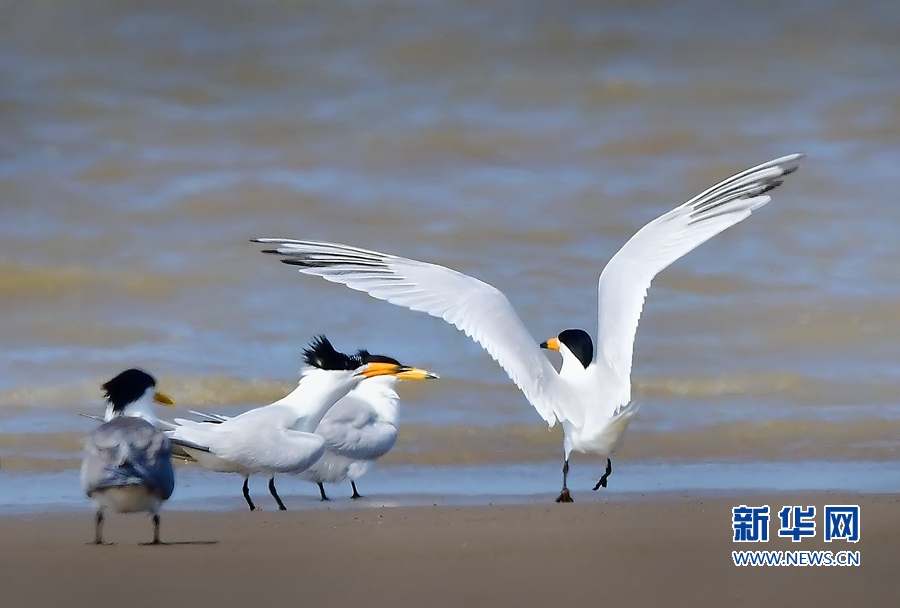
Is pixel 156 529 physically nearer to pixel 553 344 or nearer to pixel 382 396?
pixel 382 396

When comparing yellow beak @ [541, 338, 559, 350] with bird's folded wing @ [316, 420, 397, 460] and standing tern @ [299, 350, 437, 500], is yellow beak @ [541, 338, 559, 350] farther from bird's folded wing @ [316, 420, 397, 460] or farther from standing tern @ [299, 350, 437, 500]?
bird's folded wing @ [316, 420, 397, 460]

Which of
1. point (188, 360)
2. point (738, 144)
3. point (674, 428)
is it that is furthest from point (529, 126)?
point (674, 428)

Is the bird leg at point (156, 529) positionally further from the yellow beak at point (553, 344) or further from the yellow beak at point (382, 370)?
the yellow beak at point (553, 344)

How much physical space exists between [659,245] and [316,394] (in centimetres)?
168

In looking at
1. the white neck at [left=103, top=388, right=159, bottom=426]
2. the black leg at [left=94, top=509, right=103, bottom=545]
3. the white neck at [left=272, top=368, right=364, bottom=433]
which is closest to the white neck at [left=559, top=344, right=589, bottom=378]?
the white neck at [left=272, top=368, right=364, bottom=433]

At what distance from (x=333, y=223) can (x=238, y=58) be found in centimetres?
456

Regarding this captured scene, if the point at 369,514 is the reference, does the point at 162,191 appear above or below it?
above

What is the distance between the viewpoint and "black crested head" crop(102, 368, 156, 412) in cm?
604

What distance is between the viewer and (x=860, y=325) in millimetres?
10203

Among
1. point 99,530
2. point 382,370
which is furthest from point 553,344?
point 99,530

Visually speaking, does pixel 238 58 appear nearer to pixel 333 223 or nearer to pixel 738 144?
pixel 333 223

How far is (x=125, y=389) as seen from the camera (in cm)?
607

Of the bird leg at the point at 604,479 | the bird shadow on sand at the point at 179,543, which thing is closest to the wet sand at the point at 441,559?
the bird shadow on sand at the point at 179,543

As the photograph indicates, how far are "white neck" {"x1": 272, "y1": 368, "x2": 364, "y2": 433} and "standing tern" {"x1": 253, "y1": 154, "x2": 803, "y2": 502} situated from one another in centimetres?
50
